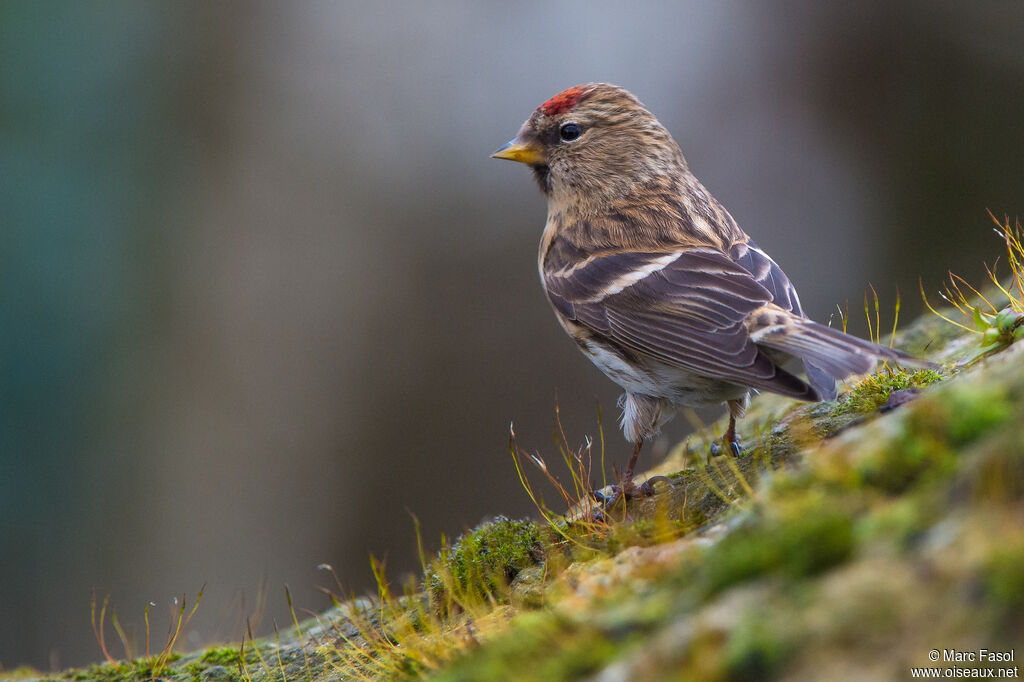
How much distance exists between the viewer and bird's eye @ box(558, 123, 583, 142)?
5.14 m

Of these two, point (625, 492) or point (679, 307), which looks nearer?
point (625, 492)

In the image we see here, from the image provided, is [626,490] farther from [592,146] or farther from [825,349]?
[592,146]

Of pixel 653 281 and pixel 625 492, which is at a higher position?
A: pixel 653 281

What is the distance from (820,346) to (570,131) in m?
2.47

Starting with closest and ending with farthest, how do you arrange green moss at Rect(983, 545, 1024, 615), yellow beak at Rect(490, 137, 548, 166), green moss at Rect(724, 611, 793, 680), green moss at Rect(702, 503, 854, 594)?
green moss at Rect(983, 545, 1024, 615)
green moss at Rect(724, 611, 793, 680)
green moss at Rect(702, 503, 854, 594)
yellow beak at Rect(490, 137, 548, 166)

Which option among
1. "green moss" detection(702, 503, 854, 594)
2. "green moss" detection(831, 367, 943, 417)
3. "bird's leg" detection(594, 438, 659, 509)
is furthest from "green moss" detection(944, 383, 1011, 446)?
"bird's leg" detection(594, 438, 659, 509)

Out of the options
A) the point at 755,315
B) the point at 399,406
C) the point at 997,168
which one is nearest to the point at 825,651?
the point at 755,315

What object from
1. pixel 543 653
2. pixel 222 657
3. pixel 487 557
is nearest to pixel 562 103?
pixel 487 557

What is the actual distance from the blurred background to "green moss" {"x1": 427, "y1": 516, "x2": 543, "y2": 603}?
6.19 metres

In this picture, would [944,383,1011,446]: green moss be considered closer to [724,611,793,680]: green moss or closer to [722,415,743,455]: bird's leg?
[724,611,793,680]: green moss

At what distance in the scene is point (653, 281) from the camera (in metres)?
4.12

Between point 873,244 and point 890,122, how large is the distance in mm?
1605

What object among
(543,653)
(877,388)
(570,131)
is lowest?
(877,388)

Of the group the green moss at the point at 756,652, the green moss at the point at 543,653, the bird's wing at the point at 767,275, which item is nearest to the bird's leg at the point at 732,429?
the bird's wing at the point at 767,275
